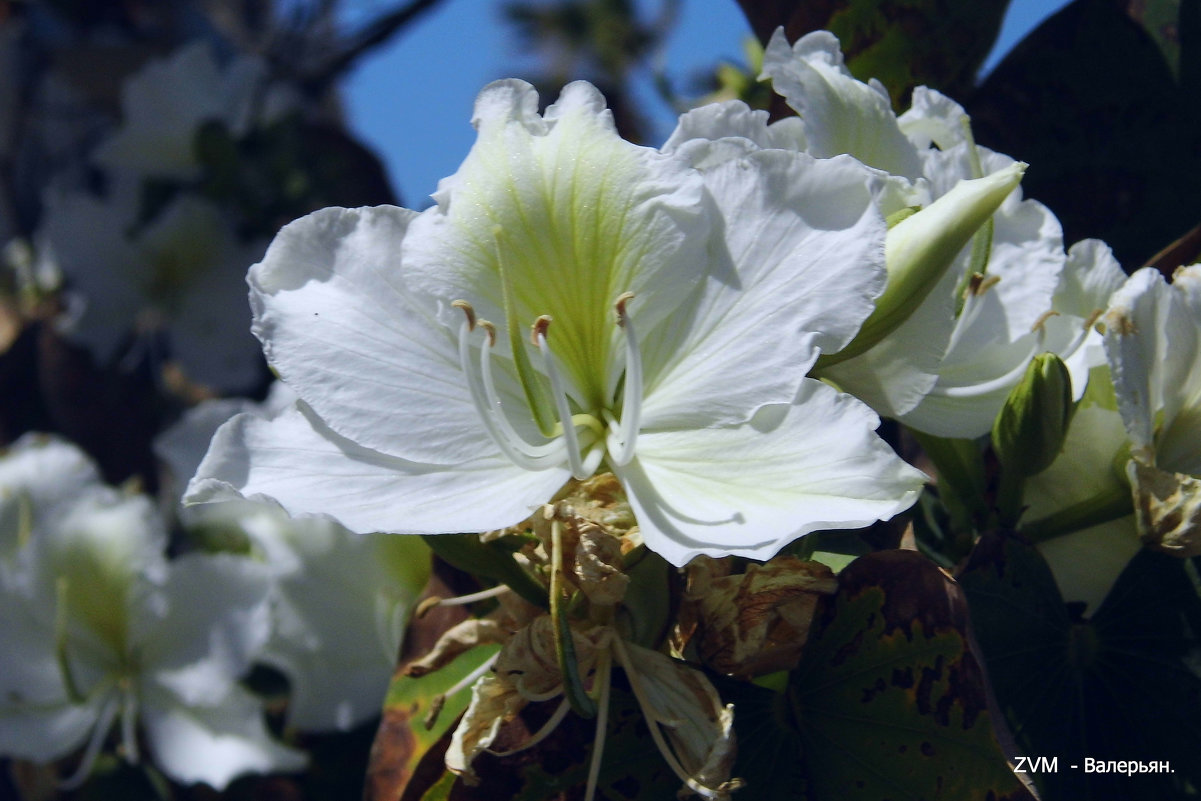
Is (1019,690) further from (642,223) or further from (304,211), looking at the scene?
(304,211)

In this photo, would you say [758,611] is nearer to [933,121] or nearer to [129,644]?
[933,121]

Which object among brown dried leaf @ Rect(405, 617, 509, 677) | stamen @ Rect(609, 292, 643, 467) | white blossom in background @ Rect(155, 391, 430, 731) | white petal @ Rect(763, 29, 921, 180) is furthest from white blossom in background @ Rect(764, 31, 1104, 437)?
white blossom in background @ Rect(155, 391, 430, 731)

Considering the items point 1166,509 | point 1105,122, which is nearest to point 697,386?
point 1166,509

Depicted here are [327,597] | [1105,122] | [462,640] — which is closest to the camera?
[462,640]

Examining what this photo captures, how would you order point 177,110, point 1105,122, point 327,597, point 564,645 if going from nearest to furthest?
1. point 564,645
2. point 1105,122
3. point 327,597
4. point 177,110

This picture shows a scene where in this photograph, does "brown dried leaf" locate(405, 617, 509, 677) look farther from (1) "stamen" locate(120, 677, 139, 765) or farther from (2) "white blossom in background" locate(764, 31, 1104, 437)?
(1) "stamen" locate(120, 677, 139, 765)

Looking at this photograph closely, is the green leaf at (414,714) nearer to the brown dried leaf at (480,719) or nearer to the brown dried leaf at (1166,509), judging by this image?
the brown dried leaf at (480,719)

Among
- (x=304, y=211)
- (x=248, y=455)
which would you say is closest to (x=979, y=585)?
(x=248, y=455)
